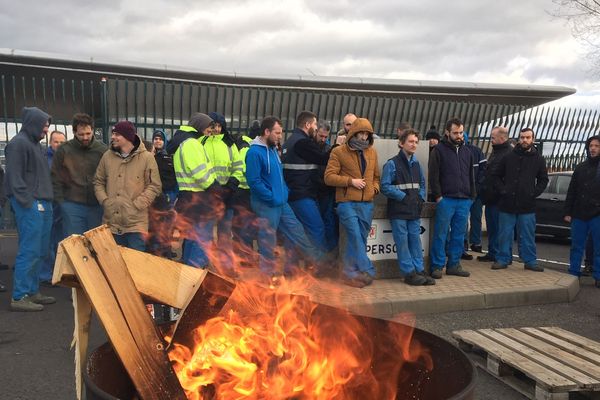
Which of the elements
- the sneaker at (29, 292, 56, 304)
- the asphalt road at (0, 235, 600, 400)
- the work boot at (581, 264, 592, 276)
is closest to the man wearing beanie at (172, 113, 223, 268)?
the asphalt road at (0, 235, 600, 400)

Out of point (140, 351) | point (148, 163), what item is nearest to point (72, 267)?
point (140, 351)

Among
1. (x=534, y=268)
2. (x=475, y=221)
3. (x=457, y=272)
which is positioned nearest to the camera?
(x=457, y=272)

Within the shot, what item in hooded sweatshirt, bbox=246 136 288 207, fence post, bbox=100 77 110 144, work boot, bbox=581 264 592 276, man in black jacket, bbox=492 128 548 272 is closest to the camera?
hooded sweatshirt, bbox=246 136 288 207

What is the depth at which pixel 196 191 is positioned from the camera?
229 inches

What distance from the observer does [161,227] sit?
679 cm

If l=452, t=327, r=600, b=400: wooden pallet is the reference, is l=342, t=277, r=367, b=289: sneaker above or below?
below

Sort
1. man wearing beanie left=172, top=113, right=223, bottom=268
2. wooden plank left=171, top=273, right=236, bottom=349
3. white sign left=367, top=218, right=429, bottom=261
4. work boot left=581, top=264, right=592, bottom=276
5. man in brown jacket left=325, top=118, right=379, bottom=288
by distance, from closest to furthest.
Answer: wooden plank left=171, top=273, right=236, bottom=349
man wearing beanie left=172, top=113, right=223, bottom=268
man in brown jacket left=325, top=118, right=379, bottom=288
white sign left=367, top=218, right=429, bottom=261
work boot left=581, top=264, right=592, bottom=276

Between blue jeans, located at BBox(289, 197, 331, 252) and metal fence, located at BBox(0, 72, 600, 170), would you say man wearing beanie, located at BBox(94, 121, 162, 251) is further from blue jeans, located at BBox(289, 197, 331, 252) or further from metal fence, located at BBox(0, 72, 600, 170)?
metal fence, located at BBox(0, 72, 600, 170)

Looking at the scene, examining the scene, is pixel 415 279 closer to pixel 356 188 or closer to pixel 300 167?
pixel 356 188

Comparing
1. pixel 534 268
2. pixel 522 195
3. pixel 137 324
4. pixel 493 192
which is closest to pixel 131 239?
pixel 137 324

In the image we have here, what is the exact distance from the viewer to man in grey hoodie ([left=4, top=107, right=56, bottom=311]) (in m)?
5.42

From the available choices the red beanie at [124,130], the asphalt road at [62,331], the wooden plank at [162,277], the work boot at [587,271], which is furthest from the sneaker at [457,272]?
the wooden plank at [162,277]

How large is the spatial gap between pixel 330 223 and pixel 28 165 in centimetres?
376

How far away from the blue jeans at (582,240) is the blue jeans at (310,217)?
3840 mm
